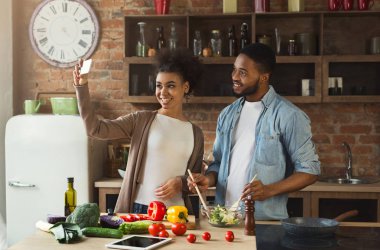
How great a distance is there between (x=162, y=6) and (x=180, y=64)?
Answer: 1737mm

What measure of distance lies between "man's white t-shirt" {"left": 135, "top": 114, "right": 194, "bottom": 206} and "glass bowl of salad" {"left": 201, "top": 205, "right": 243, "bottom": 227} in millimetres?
417

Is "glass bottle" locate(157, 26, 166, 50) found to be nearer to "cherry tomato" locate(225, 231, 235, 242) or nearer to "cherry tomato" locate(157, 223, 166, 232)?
"cherry tomato" locate(157, 223, 166, 232)

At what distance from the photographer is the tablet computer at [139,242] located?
2085mm

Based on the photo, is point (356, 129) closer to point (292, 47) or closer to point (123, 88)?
point (292, 47)

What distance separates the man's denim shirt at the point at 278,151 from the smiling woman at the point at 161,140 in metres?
0.25

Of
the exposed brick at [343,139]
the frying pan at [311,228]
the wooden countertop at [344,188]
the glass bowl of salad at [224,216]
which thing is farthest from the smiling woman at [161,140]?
the exposed brick at [343,139]

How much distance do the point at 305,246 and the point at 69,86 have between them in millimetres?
3367

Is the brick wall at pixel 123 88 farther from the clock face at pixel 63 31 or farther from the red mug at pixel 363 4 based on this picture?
the red mug at pixel 363 4

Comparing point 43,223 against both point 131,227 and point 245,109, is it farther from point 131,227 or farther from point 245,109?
point 245,109

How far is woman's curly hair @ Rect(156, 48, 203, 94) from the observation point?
304 centimetres

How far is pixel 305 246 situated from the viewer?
2.13m

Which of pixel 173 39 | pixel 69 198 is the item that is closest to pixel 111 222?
pixel 69 198

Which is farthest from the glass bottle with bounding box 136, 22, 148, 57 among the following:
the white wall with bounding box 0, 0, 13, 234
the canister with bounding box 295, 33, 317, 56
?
the canister with bounding box 295, 33, 317, 56

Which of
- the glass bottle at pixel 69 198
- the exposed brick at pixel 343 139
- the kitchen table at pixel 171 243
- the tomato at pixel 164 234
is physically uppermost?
the exposed brick at pixel 343 139
